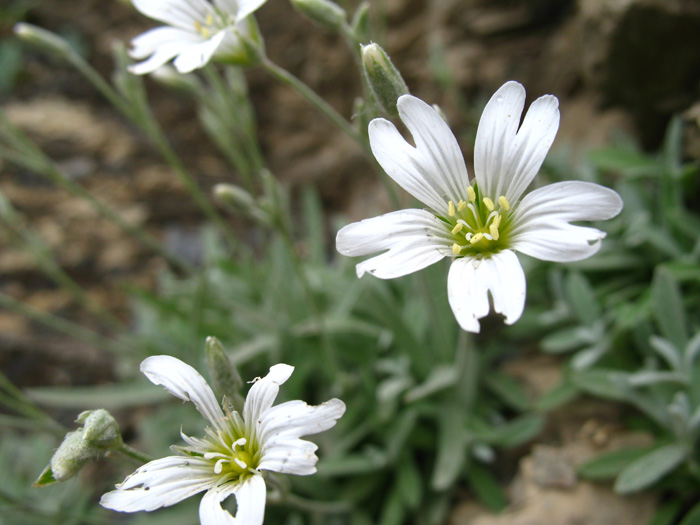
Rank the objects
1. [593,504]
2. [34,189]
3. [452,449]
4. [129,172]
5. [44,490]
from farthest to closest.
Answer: [129,172]
[34,189]
[44,490]
[452,449]
[593,504]

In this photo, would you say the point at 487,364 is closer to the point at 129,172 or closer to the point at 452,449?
the point at 452,449

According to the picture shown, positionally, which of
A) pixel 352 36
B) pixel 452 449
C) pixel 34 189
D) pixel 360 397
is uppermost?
pixel 34 189

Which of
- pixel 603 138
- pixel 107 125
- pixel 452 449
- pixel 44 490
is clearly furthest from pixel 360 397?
pixel 107 125

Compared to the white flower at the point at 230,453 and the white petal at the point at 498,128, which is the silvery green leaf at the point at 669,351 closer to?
the white petal at the point at 498,128

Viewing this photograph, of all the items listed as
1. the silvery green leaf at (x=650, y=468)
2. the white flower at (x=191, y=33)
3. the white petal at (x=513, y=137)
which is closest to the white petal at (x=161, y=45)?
the white flower at (x=191, y=33)

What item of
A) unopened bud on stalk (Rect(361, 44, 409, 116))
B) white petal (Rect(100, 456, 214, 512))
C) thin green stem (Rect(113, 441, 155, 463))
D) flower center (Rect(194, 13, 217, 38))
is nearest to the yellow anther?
unopened bud on stalk (Rect(361, 44, 409, 116))

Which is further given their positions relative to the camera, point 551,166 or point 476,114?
point 476,114

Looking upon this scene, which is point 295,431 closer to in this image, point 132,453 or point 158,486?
point 158,486

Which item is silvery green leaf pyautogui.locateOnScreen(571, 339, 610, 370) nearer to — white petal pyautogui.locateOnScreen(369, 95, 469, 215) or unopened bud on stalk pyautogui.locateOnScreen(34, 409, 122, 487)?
white petal pyautogui.locateOnScreen(369, 95, 469, 215)
